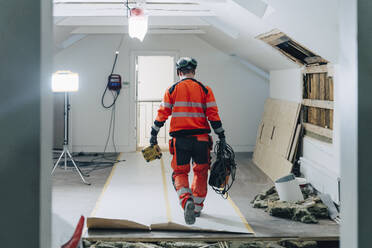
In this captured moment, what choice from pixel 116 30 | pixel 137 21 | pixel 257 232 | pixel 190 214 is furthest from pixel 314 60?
pixel 116 30

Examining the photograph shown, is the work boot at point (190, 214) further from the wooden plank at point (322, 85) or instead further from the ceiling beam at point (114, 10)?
the ceiling beam at point (114, 10)

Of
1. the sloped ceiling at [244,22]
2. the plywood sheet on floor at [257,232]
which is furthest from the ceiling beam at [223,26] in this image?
the plywood sheet on floor at [257,232]

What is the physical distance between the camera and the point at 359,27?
1.53 m

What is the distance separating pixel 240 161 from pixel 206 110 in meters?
3.77

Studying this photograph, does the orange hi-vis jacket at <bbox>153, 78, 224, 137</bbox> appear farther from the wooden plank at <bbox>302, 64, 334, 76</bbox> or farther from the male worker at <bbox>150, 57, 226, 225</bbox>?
the wooden plank at <bbox>302, 64, 334, 76</bbox>

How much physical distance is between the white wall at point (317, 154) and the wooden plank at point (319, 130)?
0.36 feet

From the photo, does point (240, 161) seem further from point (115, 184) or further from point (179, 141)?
point (179, 141)

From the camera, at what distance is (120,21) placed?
24.0 ft

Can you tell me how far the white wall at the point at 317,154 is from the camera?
4.78m

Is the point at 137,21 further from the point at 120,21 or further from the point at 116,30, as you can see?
the point at 116,30

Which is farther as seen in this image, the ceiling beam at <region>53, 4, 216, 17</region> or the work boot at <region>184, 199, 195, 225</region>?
the ceiling beam at <region>53, 4, 216, 17</region>

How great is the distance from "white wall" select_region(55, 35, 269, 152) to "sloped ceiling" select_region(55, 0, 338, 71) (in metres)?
0.41

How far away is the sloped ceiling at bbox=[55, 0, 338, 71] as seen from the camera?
3.99 meters

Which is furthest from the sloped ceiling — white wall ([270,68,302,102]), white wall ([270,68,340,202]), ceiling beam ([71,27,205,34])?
white wall ([270,68,340,202])
